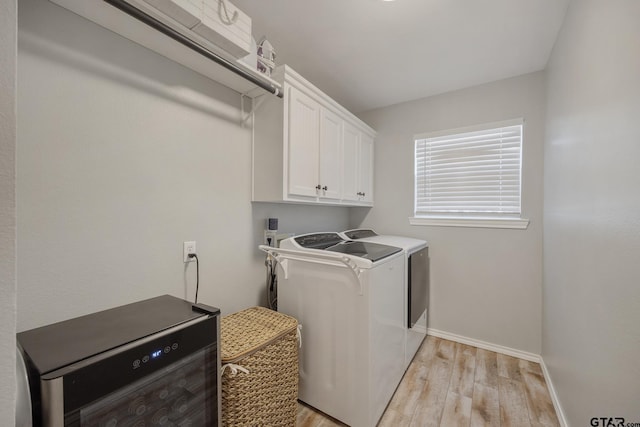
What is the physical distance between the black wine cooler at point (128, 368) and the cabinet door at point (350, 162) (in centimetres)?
166

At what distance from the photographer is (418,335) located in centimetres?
236

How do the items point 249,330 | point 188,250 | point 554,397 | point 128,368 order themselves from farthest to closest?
point 554,397
point 188,250
point 249,330
point 128,368

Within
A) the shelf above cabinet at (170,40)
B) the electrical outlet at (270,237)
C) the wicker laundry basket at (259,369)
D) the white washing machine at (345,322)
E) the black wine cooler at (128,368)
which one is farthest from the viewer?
the electrical outlet at (270,237)

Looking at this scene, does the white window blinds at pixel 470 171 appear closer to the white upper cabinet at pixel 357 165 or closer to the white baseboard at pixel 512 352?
the white upper cabinet at pixel 357 165

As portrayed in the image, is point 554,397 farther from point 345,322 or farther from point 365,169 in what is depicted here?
point 365,169

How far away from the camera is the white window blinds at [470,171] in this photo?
233 centimetres

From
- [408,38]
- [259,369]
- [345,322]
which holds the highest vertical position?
[408,38]

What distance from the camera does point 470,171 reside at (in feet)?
8.23

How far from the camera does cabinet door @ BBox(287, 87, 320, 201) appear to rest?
174 cm

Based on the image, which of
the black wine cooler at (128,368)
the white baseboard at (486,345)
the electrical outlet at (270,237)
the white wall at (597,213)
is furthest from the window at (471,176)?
the black wine cooler at (128,368)

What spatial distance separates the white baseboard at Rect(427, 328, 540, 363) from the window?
1111 millimetres

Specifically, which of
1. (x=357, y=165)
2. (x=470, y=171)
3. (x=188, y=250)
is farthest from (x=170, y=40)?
(x=470, y=171)

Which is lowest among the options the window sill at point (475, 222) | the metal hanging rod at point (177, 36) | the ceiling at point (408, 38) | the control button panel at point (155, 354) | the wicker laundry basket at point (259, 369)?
the wicker laundry basket at point (259, 369)

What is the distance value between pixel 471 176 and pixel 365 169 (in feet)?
3.34
